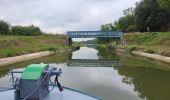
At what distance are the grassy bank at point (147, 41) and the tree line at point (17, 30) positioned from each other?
38349 mm

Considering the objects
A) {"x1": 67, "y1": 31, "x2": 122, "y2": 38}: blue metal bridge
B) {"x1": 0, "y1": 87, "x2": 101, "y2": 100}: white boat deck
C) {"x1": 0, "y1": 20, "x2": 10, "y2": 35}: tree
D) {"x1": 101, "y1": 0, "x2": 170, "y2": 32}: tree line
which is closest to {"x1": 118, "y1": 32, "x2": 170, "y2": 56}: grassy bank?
{"x1": 67, "y1": 31, "x2": 122, "y2": 38}: blue metal bridge

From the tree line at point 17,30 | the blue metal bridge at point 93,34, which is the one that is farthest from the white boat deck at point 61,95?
the tree line at point 17,30

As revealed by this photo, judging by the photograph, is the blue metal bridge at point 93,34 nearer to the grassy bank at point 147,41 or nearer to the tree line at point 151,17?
the grassy bank at point 147,41

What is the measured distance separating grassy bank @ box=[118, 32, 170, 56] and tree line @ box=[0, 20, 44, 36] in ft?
126

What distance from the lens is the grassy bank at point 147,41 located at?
60.2 metres

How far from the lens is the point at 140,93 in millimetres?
16969

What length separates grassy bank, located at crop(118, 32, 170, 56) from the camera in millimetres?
60197

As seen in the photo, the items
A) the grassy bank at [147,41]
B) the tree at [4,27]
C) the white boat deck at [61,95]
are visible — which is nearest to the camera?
the white boat deck at [61,95]

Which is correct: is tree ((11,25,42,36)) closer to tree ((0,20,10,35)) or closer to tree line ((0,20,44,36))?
tree line ((0,20,44,36))

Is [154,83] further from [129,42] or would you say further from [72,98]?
[129,42]

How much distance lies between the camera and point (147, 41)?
75.5 meters

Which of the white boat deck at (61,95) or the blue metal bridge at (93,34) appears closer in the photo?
the white boat deck at (61,95)

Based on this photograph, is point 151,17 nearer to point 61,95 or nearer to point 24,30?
point 24,30

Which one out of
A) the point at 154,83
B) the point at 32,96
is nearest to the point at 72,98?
the point at 32,96
